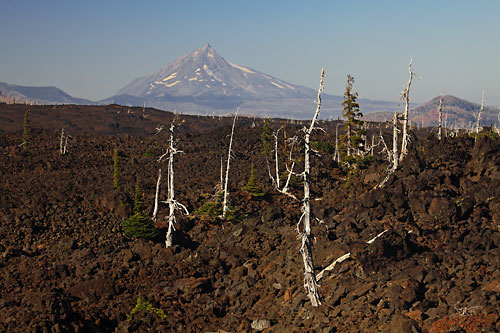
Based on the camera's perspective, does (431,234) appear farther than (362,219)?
No

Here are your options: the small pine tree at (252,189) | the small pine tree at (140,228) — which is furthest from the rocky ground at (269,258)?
the small pine tree at (252,189)

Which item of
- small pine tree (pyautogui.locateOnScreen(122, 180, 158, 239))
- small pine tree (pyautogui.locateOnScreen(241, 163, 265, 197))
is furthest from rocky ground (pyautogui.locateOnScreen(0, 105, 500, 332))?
small pine tree (pyautogui.locateOnScreen(241, 163, 265, 197))

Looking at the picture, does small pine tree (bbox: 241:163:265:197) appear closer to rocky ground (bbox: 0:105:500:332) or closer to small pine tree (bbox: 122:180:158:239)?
rocky ground (bbox: 0:105:500:332)

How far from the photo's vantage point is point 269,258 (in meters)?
27.4

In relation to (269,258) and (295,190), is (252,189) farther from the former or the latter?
(269,258)

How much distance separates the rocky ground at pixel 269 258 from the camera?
18281 mm

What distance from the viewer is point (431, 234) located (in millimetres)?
23984

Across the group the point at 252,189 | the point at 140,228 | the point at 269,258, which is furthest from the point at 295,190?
the point at 269,258

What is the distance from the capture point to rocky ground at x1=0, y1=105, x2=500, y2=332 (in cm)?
1828

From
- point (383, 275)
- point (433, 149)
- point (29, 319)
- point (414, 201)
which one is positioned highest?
point (433, 149)

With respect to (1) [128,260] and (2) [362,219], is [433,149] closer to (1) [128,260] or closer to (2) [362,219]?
(2) [362,219]

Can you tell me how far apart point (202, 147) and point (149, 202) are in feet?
114

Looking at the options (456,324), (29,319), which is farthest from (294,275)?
(29,319)

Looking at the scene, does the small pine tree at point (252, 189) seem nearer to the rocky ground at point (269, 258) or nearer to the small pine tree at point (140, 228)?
the rocky ground at point (269, 258)
